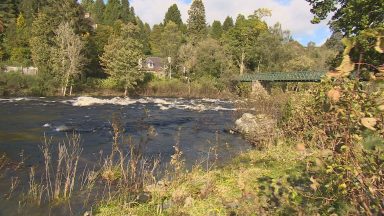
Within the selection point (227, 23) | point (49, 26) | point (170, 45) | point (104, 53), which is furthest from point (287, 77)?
point (227, 23)

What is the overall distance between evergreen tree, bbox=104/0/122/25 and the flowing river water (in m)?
64.4

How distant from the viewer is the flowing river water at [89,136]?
30.5ft

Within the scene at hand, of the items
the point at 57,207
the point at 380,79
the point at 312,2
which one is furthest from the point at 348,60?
the point at 312,2

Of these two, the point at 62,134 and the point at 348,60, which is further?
the point at 62,134

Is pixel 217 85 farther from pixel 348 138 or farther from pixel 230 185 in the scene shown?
pixel 348 138

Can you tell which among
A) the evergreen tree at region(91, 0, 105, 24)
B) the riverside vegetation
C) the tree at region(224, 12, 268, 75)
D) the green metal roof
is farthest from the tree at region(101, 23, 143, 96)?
the evergreen tree at region(91, 0, 105, 24)

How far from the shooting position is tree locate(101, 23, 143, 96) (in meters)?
51.3

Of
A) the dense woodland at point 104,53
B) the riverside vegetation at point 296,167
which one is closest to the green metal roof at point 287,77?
the dense woodland at point 104,53

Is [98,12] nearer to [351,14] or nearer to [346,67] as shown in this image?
[351,14]

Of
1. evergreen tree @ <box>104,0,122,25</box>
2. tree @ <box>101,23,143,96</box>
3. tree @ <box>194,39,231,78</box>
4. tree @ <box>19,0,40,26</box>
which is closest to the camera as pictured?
tree @ <box>101,23,143,96</box>

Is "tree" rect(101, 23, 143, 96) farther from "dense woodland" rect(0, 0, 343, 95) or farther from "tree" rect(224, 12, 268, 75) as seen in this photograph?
"tree" rect(224, 12, 268, 75)

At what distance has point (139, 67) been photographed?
54250mm

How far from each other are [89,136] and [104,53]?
136 feet

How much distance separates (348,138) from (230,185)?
18.3 ft
